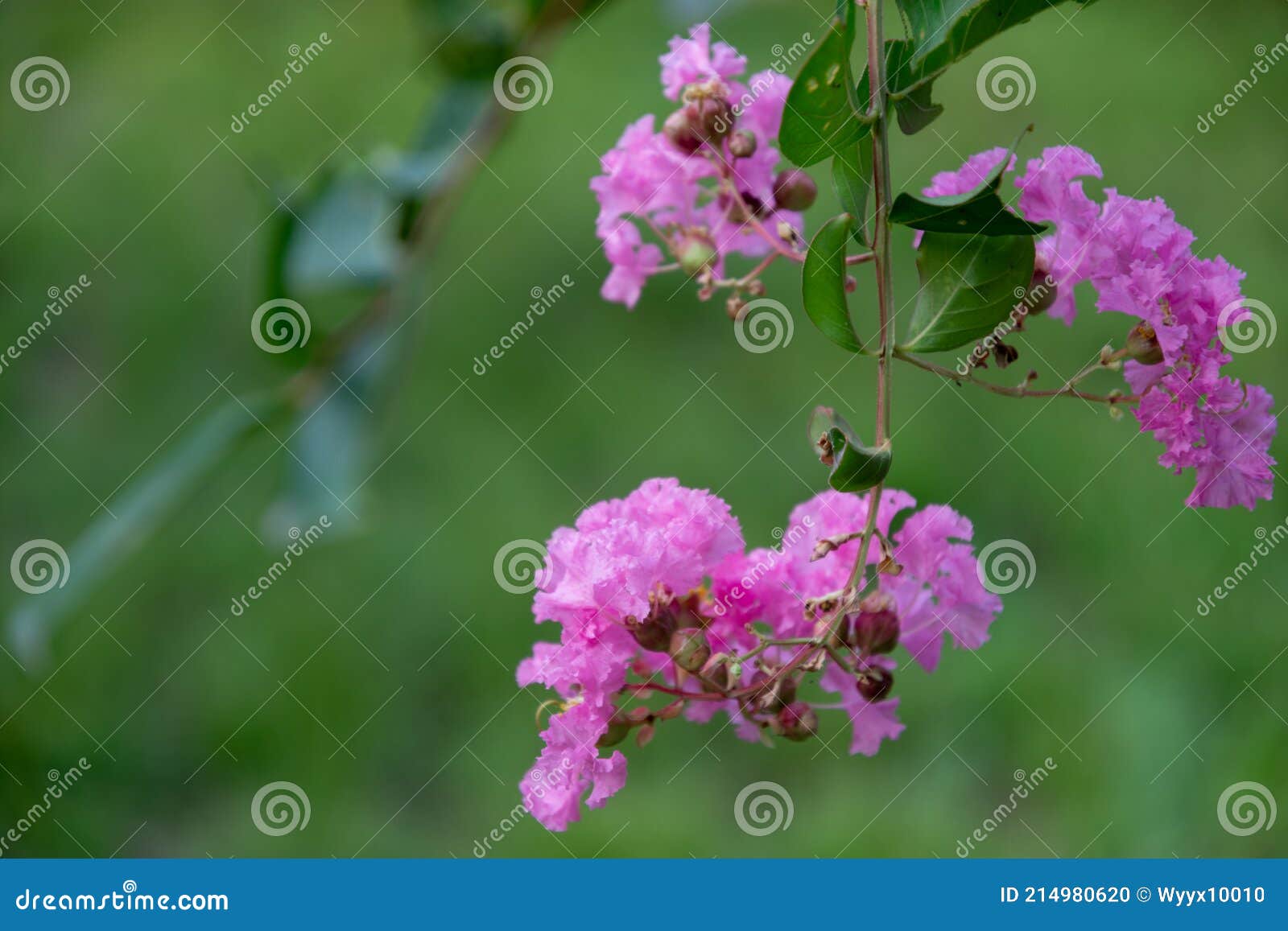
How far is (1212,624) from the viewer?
2.01 m

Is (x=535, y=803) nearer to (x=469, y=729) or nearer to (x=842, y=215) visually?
(x=842, y=215)

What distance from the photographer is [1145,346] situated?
2.57 feet

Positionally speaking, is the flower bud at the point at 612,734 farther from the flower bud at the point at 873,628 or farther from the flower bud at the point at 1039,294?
the flower bud at the point at 1039,294

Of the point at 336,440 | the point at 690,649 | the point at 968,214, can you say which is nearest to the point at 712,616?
the point at 690,649

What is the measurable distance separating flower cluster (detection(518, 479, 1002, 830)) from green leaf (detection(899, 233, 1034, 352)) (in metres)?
0.13

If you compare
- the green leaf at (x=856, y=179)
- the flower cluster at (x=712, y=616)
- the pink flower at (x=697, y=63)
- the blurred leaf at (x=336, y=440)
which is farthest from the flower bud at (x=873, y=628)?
the blurred leaf at (x=336, y=440)

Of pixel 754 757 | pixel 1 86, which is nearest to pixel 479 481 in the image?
pixel 754 757

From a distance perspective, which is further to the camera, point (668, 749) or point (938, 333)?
point (668, 749)

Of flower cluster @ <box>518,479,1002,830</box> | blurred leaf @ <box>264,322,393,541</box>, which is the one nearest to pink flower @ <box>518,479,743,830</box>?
flower cluster @ <box>518,479,1002,830</box>

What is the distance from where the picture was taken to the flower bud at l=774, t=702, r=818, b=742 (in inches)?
30.7

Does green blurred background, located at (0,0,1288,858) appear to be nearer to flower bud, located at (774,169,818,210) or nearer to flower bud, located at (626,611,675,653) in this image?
flower bud, located at (774,169,818,210)

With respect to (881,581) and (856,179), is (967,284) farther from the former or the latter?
(881,581)

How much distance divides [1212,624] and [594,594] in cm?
152

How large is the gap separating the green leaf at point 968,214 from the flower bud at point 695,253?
211 mm
